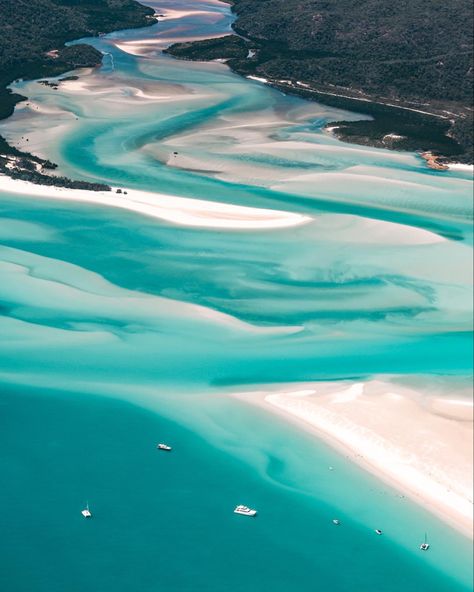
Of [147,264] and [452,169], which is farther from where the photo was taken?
[452,169]

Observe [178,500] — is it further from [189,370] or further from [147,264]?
[147,264]

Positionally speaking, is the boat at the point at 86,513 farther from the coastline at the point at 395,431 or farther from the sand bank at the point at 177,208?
the sand bank at the point at 177,208

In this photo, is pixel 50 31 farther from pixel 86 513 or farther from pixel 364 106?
pixel 86 513

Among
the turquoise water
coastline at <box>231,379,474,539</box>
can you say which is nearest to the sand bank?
the turquoise water

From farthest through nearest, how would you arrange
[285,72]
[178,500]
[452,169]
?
1. [285,72]
2. [452,169]
3. [178,500]

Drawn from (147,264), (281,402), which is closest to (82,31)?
(147,264)

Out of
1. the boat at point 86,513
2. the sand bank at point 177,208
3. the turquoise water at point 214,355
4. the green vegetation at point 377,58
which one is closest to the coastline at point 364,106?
the green vegetation at point 377,58

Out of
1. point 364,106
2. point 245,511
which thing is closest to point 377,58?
point 364,106
